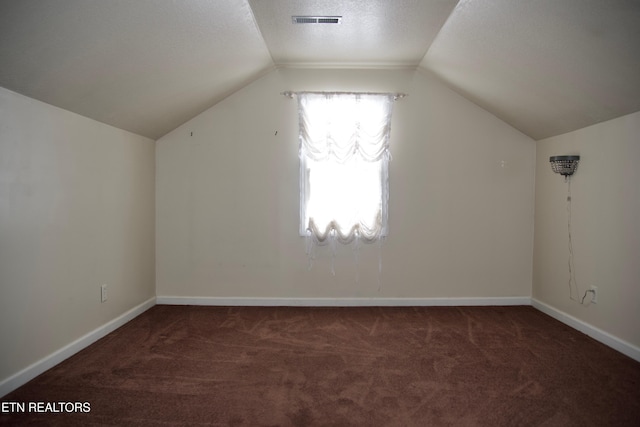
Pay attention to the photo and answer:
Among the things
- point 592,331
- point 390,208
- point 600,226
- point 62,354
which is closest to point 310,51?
point 390,208

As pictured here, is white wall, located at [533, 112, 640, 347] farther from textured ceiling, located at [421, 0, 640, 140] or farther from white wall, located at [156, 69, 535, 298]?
white wall, located at [156, 69, 535, 298]

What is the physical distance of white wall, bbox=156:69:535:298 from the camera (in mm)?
4074

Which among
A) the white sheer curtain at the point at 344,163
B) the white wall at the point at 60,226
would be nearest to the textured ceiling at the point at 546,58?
the white sheer curtain at the point at 344,163

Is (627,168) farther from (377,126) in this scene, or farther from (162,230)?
(162,230)

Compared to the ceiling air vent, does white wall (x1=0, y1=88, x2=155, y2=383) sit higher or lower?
lower

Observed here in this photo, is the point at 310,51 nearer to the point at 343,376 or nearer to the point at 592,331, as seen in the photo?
the point at 343,376

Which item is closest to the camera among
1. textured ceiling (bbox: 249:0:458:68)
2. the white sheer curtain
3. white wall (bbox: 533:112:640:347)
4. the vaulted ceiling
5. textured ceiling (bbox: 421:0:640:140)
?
the vaulted ceiling

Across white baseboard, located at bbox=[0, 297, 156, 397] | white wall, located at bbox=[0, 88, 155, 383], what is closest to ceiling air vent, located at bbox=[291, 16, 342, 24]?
white wall, located at bbox=[0, 88, 155, 383]

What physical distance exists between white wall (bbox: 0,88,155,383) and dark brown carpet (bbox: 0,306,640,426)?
26 centimetres

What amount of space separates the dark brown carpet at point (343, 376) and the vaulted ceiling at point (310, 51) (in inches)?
72.3

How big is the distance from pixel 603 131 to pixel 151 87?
3.68 meters

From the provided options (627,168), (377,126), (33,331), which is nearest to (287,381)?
(33,331)

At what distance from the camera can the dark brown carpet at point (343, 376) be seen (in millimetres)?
2074

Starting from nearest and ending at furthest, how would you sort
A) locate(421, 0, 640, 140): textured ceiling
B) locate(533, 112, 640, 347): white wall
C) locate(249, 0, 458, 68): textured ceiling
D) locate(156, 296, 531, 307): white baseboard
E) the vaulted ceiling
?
1. the vaulted ceiling
2. locate(421, 0, 640, 140): textured ceiling
3. locate(249, 0, 458, 68): textured ceiling
4. locate(533, 112, 640, 347): white wall
5. locate(156, 296, 531, 307): white baseboard
